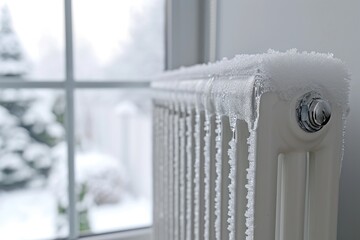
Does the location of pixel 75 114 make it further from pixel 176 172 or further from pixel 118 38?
pixel 176 172

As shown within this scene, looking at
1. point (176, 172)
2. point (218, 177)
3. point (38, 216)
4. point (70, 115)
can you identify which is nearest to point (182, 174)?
point (176, 172)

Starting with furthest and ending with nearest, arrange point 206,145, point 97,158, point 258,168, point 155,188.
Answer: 1. point 97,158
2. point 155,188
3. point 206,145
4. point 258,168

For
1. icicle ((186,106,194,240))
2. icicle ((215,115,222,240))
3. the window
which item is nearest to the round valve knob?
icicle ((215,115,222,240))

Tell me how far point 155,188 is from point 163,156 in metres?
0.14

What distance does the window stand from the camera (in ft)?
2.99

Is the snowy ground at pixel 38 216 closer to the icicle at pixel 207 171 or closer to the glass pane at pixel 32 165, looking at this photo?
the glass pane at pixel 32 165

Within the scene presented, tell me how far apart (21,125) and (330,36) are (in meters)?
0.77

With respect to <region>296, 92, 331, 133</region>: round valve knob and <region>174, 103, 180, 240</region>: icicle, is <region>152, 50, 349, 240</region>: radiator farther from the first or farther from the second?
<region>174, 103, 180, 240</region>: icicle

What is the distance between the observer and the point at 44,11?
3.00 ft

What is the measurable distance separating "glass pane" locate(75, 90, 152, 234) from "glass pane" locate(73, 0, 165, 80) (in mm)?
63

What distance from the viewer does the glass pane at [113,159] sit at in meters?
1.01

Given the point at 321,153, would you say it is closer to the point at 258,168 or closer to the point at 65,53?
the point at 258,168

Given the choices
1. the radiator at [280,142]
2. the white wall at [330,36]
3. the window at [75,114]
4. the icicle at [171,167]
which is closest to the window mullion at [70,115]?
the window at [75,114]

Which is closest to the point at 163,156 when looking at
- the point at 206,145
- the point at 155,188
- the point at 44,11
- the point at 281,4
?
the point at 155,188
